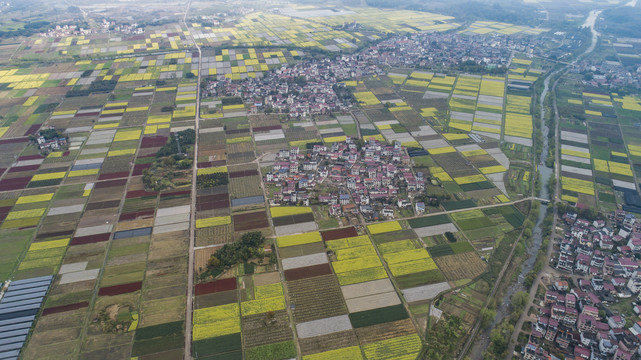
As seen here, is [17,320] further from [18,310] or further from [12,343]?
[12,343]

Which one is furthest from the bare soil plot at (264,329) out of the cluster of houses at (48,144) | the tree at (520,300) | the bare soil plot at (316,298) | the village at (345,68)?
the cluster of houses at (48,144)

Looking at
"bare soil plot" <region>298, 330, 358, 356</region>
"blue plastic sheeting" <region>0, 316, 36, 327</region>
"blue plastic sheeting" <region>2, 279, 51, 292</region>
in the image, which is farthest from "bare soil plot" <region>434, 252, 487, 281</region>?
"blue plastic sheeting" <region>2, 279, 51, 292</region>

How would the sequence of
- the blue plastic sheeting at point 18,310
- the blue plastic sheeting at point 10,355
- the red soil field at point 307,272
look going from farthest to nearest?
the red soil field at point 307,272 < the blue plastic sheeting at point 18,310 < the blue plastic sheeting at point 10,355

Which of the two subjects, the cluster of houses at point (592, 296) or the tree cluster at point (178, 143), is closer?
the cluster of houses at point (592, 296)

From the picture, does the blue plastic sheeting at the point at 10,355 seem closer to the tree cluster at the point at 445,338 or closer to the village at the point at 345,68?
the tree cluster at the point at 445,338

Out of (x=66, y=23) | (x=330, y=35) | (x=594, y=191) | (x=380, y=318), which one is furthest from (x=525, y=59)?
(x=66, y=23)

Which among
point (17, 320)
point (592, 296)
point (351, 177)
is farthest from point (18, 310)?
point (592, 296)
